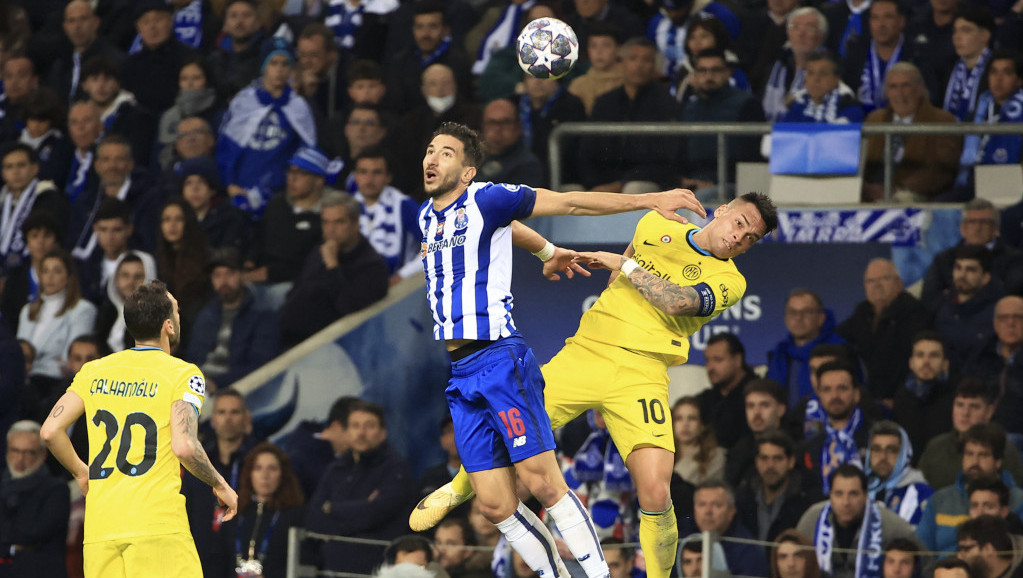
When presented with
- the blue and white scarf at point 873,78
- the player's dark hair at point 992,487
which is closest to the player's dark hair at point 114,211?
the blue and white scarf at point 873,78

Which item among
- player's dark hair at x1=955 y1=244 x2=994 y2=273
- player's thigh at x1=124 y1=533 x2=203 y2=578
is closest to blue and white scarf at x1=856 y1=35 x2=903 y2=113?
player's dark hair at x1=955 y1=244 x2=994 y2=273

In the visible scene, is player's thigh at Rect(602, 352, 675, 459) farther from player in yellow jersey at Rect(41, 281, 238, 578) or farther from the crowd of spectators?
player in yellow jersey at Rect(41, 281, 238, 578)

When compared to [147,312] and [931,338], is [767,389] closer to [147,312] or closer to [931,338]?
[931,338]

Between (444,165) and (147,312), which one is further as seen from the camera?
(444,165)

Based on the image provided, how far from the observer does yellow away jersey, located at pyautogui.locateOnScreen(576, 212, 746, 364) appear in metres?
8.73

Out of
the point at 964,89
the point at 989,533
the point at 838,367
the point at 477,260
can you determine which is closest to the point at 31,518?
the point at 477,260

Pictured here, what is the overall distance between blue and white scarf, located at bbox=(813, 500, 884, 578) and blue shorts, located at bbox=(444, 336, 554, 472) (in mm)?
2822

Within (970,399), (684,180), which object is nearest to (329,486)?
(684,180)

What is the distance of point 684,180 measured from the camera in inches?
497

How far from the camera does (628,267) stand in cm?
850

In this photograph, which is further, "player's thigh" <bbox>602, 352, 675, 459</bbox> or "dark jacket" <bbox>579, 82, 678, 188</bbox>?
"dark jacket" <bbox>579, 82, 678, 188</bbox>

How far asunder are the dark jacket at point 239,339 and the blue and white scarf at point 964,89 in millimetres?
5857

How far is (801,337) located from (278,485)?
401cm

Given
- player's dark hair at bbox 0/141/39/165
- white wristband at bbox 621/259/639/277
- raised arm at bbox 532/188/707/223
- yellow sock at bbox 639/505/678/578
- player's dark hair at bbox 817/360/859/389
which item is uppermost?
player's dark hair at bbox 0/141/39/165
